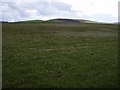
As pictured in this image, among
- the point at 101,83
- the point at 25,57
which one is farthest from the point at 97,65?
the point at 25,57

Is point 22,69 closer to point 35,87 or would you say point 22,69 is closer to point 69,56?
point 35,87

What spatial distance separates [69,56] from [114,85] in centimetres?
1178

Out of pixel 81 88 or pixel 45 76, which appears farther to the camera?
pixel 45 76

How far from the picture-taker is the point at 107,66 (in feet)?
81.4

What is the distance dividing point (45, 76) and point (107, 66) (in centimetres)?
720

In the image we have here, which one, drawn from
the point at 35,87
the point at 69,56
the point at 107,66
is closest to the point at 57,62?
the point at 69,56

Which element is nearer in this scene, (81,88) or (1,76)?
(81,88)

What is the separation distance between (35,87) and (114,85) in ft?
21.2

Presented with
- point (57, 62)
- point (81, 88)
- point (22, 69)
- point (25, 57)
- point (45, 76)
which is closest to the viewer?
point (81, 88)

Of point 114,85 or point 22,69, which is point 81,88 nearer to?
point 114,85

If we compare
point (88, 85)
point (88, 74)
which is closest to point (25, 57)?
point (88, 74)

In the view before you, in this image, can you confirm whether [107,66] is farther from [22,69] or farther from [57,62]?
[22,69]

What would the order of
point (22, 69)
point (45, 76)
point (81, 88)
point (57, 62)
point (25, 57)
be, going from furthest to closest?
point (25, 57) → point (57, 62) → point (22, 69) → point (45, 76) → point (81, 88)

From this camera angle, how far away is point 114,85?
19.0m
